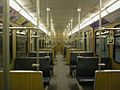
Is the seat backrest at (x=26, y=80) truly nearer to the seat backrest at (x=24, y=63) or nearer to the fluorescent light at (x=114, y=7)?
the seat backrest at (x=24, y=63)

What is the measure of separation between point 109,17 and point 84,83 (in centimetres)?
233

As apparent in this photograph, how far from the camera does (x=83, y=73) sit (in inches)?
238

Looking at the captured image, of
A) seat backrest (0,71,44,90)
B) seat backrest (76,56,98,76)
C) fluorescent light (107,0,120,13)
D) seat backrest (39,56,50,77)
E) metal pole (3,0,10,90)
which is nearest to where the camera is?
metal pole (3,0,10,90)

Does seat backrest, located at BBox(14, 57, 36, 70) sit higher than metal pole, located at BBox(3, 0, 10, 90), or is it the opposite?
metal pole, located at BBox(3, 0, 10, 90)

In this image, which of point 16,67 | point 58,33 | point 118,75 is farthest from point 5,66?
point 58,33

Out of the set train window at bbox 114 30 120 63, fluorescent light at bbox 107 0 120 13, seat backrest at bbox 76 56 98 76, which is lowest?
seat backrest at bbox 76 56 98 76

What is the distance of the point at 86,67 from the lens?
6039mm

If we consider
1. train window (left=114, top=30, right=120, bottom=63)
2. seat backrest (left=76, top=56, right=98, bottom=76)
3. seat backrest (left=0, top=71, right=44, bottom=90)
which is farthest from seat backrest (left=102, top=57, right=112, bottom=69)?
seat backrest (left=0, top=71, right=44, bottom=90)

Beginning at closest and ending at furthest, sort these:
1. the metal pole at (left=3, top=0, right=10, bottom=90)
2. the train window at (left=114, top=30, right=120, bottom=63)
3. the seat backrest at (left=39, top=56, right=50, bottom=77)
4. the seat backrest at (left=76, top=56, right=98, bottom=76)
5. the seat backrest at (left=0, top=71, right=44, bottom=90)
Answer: the metal pole at (left=3, top=0, right=10, bottom=90), the seat backrest at (left=0, top=71, right=44, bottom=90), the seat backrest at (left=39, top=56, right=50, bottom=77), the seat backrest at (left=76, top=56, right=98, bottom=76), the train window at (left=114, top=30, right=120, bottom=63)

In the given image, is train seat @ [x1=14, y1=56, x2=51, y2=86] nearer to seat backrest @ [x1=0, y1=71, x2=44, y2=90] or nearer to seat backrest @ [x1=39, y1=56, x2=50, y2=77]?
seat backrest @ [x1=39, y1=56, x2=50, y2=77]

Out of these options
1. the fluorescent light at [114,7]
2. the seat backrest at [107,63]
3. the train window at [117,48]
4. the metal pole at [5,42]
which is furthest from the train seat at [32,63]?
the metal pole at [5,42]

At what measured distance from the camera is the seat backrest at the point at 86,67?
19.8ft

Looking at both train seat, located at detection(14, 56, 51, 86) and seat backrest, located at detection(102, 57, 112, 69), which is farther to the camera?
seat backrest, located at detection(102, 57, 112, 69)

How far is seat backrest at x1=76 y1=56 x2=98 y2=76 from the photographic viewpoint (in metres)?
6.04
